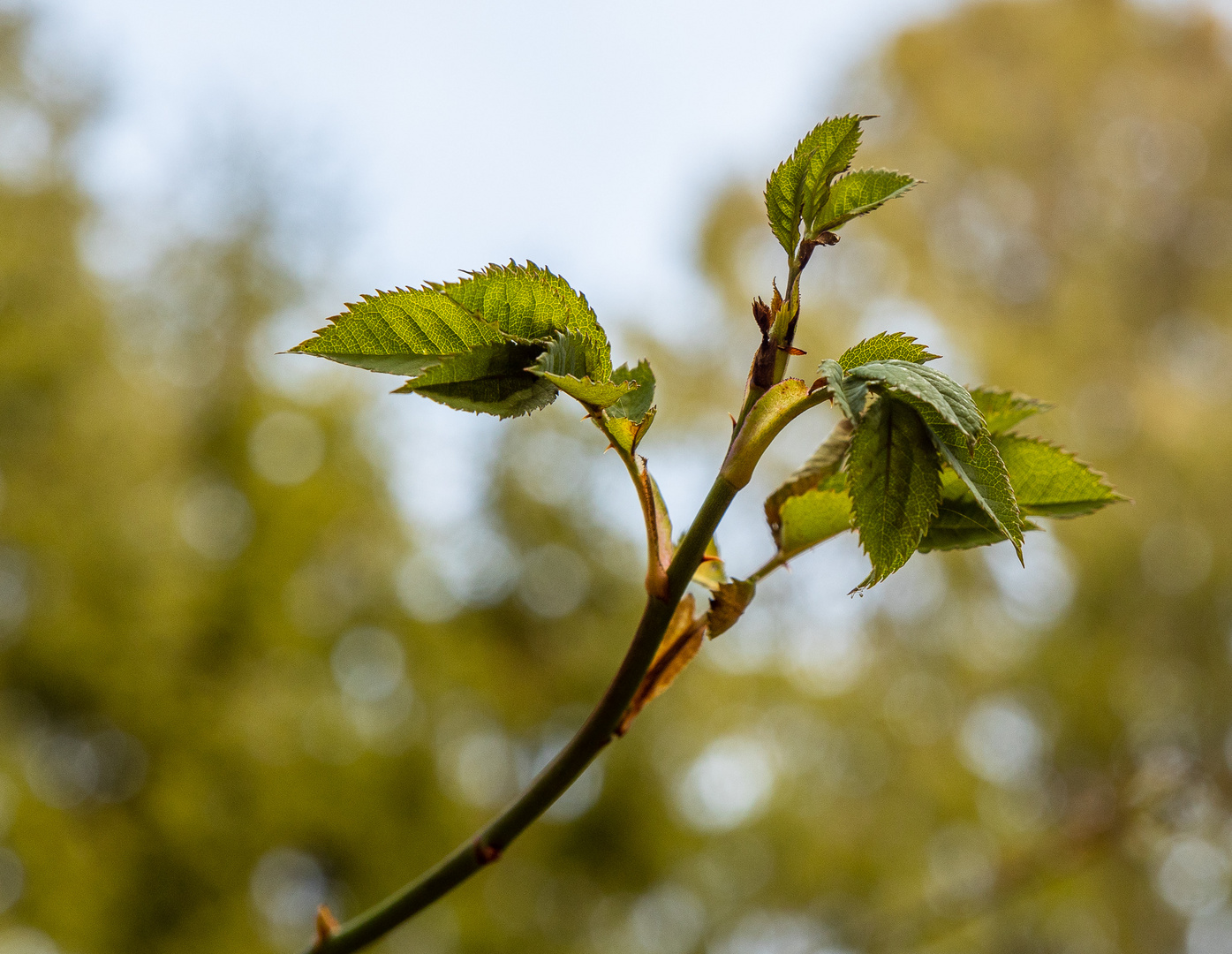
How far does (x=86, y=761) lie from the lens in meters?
3.78

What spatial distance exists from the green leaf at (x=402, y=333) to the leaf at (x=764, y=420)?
0.26ft

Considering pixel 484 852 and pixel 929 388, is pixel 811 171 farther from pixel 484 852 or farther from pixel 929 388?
pixel 484 852

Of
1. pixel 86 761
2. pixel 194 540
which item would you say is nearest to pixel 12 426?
pixel 194 540

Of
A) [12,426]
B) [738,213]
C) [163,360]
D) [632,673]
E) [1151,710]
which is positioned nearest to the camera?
[632,673]

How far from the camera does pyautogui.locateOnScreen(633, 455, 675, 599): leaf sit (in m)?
0.25

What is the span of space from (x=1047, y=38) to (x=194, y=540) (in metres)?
5.33

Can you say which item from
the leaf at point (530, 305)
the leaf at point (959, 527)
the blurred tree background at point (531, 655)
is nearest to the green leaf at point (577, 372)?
the leaf at point (530, 305)

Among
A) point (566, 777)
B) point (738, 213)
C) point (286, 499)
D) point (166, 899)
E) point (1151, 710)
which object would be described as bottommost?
point (566, 777)

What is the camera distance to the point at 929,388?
0.23m

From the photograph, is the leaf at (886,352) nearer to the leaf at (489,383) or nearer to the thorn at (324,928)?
the leaf at (489,383)

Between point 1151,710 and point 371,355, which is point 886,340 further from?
point 1151,710

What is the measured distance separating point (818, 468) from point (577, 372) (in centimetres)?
9

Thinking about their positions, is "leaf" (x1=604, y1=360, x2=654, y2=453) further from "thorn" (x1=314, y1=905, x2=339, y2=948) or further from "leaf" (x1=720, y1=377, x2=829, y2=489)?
"thorn" (x1=314, y1=905, x2=339, y2=948)

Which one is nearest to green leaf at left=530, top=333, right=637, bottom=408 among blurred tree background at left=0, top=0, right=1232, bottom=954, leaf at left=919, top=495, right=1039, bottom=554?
leaf at left=919, top=495, right=1039, bottom=554
